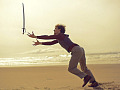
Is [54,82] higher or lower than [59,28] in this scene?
lower

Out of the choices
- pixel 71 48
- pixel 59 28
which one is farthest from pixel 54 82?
pixel 59 28

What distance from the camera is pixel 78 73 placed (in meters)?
5.32

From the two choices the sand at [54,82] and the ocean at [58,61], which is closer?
the sand at [54,82]

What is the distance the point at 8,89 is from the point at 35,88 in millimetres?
795

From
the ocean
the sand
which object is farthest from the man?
the ocean

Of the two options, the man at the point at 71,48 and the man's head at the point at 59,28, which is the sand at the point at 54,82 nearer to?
the man at the point at 71,48

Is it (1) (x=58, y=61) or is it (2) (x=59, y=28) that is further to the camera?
(1) (x=58, y=61)

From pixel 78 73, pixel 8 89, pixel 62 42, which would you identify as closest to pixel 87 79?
pixel 78 73

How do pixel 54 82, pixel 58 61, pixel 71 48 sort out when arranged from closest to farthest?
pixel 71 48 < pixel 54 82 < pixel 58 61

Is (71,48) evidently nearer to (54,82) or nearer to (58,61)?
(54,82)

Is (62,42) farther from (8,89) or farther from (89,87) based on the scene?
(8,89)

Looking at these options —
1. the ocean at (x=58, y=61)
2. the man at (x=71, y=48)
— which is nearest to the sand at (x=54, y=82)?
the man at (x=71, y=48)

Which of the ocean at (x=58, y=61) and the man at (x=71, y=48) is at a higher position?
Result: the man at (x=71, y=48)

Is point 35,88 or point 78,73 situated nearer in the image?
point 78,73
